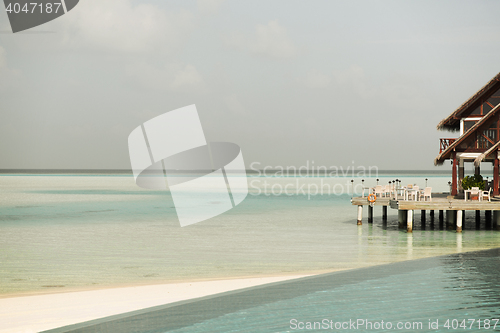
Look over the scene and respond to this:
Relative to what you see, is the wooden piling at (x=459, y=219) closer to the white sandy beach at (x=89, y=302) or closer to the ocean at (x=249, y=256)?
the ocean at (x=249, y=256)

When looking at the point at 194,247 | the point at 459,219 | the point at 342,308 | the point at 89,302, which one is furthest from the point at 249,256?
the point at 459,219

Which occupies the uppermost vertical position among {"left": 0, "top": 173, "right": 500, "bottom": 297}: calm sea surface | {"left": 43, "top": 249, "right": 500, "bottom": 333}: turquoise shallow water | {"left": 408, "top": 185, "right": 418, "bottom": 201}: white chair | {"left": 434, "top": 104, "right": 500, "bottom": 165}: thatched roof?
{"left": 434, "top": 104, "right": 500, "bottom": 165}: thatched roof

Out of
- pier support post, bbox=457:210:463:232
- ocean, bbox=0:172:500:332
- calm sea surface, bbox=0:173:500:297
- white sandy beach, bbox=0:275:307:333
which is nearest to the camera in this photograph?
white sandy beach, bbox=0:275:307:333

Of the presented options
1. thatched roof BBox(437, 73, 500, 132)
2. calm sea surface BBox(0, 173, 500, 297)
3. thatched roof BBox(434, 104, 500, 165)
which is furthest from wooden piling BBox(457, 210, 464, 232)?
thatched roof BBox(437, 73, 500, 132)

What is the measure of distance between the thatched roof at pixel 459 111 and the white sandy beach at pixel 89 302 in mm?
18728

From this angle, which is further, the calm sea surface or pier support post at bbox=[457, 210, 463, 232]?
pier support post at bbox=[457, 210, 463, 232]

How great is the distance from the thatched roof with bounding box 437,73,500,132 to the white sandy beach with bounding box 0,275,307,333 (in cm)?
1873

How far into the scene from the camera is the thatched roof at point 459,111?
2550cm

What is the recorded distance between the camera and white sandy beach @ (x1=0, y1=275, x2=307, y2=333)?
884 cm

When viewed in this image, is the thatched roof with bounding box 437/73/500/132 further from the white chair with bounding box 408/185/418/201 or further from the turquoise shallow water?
the turquoise shallow water

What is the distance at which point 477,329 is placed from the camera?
8977mm

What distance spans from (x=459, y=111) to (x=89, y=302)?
23.0 meters

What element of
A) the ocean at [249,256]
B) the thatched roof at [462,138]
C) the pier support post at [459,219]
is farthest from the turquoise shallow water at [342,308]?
the thatched roof at [462,138]

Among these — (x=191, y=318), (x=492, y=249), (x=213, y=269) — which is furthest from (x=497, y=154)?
(x=191, y=318)
